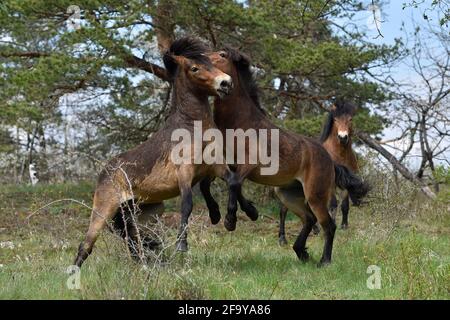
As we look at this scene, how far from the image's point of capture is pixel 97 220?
7.12 metres

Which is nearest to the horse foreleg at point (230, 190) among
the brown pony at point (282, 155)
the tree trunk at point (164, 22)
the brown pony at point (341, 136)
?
the brown pony at point (282, 155)

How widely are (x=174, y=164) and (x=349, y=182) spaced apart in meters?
2.68

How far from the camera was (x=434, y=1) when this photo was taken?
6637mm

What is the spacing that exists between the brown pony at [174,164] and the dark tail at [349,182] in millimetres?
1952

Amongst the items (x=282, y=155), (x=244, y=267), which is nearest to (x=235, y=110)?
(x=282, y=155)

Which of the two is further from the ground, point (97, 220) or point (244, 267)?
point (97, 220)

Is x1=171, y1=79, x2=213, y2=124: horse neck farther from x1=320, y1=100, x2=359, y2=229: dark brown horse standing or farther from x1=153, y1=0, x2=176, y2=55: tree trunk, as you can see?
x1=153, y1=0, x2=176, y2=55: tree trunk

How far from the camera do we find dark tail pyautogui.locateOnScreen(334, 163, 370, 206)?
8.59m

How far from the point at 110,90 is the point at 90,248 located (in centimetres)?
922

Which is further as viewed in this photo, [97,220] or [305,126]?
[305,126]

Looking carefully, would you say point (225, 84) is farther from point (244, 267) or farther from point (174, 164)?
point (244, 267)

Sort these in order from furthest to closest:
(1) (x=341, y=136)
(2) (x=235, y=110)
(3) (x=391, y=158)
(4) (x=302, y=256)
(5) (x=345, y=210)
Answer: (3) (x=391, y=158) < (5) (x=345, y=210) < (1) (x=341, y=136) < (4) (x=302, y=256) < (2) (x=235, y=110)

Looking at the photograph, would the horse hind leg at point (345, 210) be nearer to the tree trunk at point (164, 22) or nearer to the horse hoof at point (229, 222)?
the tree trunk at point (164, 22)
